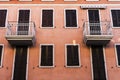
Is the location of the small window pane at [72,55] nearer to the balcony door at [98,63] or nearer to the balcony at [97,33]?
the balcony at [97,33]

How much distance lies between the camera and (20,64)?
17859mm

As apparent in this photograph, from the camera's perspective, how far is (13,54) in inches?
717

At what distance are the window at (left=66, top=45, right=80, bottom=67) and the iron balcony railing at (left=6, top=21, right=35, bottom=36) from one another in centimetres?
299

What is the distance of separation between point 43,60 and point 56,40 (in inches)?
77.1

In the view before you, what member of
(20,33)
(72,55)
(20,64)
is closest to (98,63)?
(72,55)

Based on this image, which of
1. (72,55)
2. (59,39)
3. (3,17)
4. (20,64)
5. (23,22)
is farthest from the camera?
(3,17)

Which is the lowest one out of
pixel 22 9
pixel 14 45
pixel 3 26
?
pixel 14 45

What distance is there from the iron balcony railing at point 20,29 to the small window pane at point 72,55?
3.04m

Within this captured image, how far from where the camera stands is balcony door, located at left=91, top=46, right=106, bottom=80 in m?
17.5

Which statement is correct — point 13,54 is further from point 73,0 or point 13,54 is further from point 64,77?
point 73,0

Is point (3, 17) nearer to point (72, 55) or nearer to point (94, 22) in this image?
point (72, 55)

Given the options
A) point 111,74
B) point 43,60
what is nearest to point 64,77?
point 43,60

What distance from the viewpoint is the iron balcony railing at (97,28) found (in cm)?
1830

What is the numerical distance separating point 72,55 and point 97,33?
2.56 m
